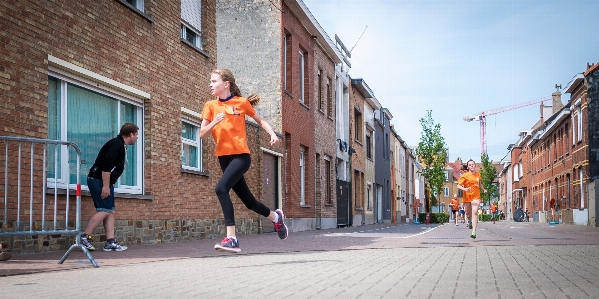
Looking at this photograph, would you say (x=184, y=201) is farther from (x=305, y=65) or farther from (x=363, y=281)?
(x=305, y=65)

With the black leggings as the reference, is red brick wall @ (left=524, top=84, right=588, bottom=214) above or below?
above

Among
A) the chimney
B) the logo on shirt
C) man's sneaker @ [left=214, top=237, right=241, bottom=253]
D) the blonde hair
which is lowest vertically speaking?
man's sneaker @ [left=214, top=237, right=241, bottom=253]

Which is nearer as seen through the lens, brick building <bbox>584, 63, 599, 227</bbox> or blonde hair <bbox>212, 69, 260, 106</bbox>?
blonde hair <bbox>212, 69, 260, 106</bbox>

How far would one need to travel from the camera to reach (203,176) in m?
16.2

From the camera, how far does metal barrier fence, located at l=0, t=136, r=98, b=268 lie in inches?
303

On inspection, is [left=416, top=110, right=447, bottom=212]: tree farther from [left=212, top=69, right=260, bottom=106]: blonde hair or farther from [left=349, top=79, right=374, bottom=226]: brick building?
[left=212, top=69, right=260, bottom=106]: blonde hair

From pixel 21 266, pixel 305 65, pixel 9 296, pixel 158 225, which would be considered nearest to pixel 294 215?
pixel 305 65

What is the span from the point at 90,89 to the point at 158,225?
10.3 feet

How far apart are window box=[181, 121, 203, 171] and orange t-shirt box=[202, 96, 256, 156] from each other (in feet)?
23.5

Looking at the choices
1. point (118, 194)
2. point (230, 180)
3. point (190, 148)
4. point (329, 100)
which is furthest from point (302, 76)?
point (230, 180)

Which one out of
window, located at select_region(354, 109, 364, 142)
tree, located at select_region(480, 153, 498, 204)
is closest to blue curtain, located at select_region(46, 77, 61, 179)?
window, located at select_region(354, 109, 364, 142)

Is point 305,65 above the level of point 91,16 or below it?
above

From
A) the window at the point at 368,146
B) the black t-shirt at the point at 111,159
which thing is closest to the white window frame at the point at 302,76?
the black t-shirt at the point at 111,159

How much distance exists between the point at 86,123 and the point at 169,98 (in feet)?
10.1
